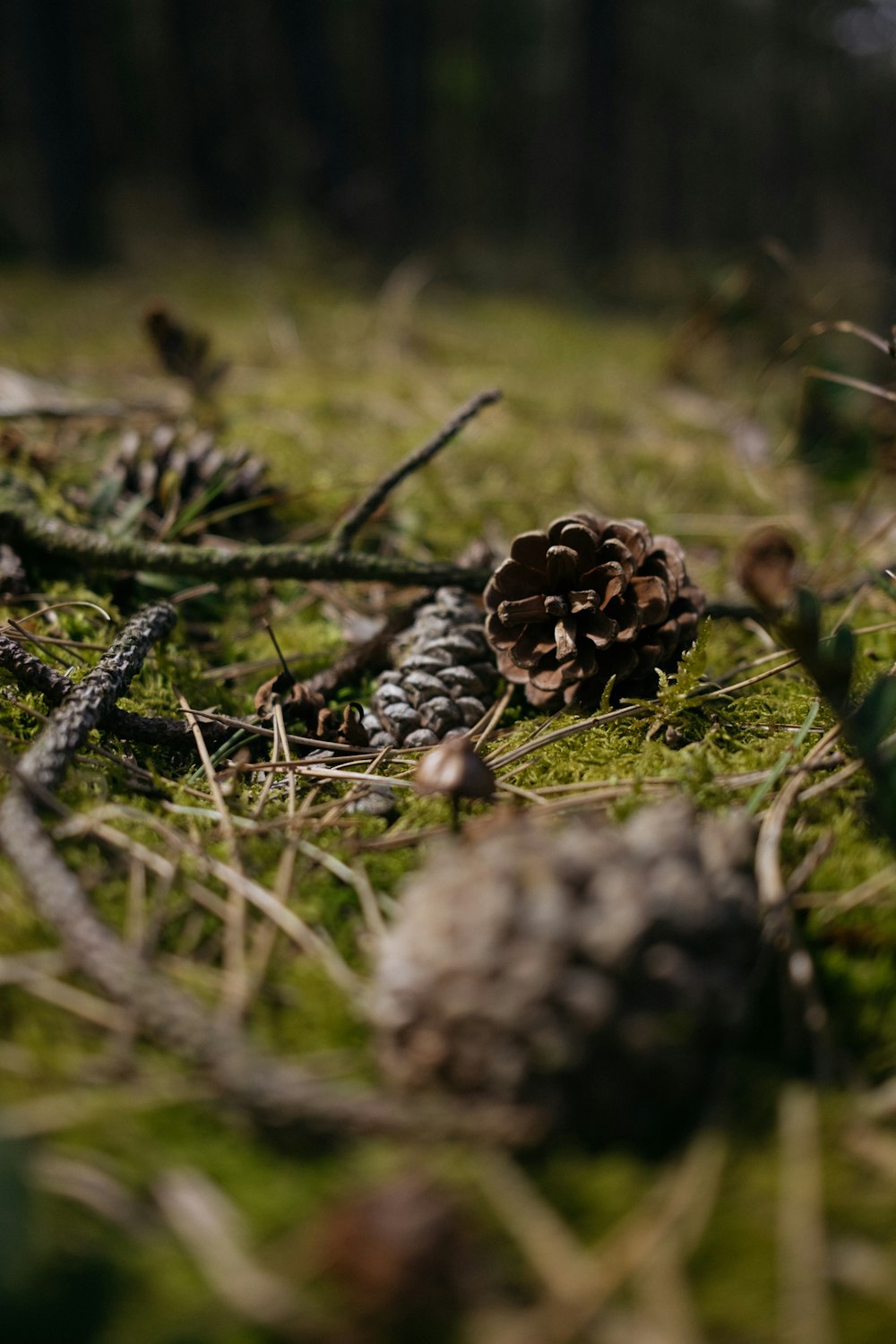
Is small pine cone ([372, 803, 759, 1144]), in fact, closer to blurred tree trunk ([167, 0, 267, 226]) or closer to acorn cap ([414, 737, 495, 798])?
acorn cap ([414, 737, 495, 798])

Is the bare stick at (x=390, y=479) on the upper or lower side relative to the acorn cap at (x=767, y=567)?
upper

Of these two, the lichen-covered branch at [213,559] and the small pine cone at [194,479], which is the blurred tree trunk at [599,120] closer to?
the small pine cone at [194,479]

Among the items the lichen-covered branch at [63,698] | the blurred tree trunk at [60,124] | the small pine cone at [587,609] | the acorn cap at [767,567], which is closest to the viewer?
the acorn cap at [767,567]

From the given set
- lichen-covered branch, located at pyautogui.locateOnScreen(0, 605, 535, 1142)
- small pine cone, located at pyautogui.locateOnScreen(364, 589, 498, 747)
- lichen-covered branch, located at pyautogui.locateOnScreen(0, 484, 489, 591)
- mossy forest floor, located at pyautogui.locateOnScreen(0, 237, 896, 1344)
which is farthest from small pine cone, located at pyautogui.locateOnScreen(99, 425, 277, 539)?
lichen-covered branch, located at pyautogui.locateOnScreen(0, 605, 535, 1142)

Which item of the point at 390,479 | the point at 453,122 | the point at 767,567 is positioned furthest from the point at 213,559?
the point at 453,122

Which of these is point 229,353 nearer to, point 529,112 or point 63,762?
point 63,762

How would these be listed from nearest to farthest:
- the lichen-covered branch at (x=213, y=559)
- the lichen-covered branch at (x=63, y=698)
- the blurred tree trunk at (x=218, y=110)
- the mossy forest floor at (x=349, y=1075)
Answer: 1. the mossy forest floor at (x=349, y=1075)
2. the lichen-covered branch at (x=63, y=698)
3. the lichen-covered branch at (x=213, y=559)
4. the blurred tree trunk at (x=218, y=110)

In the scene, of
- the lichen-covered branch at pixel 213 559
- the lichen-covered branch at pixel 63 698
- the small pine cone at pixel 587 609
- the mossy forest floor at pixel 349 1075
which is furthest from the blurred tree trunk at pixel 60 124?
Answer: the small pine cone at pixel 587 609

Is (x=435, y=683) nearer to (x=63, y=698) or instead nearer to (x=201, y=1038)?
(x=63, y=698)
